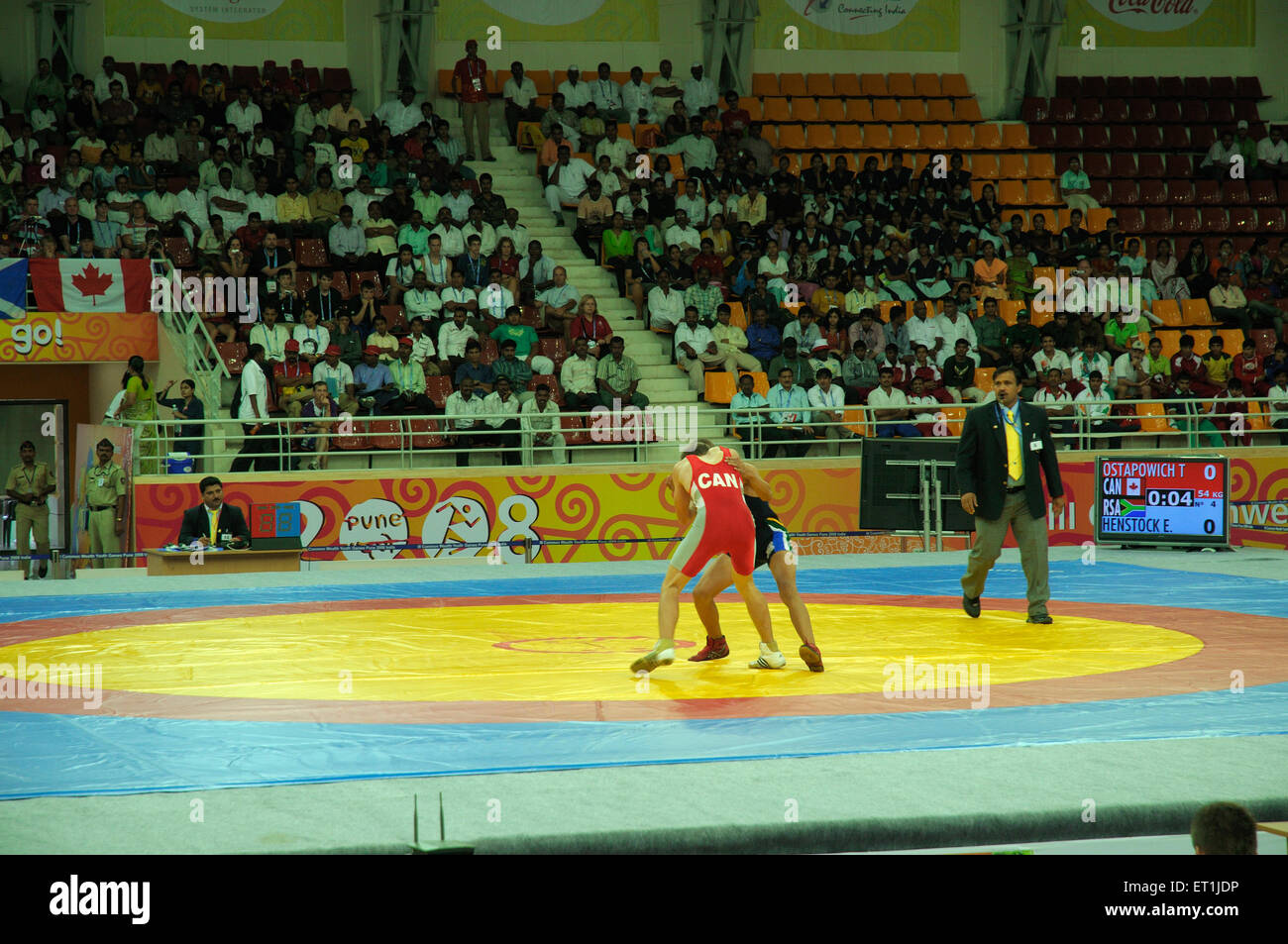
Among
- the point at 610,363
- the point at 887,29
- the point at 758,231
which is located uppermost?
the point at 887,29

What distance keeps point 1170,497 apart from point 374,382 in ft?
26.2

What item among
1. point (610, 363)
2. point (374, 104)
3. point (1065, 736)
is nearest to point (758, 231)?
point (610, 363)

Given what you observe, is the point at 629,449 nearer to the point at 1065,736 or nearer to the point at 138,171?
the point at 138,171

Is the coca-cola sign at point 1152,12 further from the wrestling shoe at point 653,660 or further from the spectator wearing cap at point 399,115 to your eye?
the wrestling shoe at point 653,660

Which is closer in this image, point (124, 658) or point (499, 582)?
point (124, 658)

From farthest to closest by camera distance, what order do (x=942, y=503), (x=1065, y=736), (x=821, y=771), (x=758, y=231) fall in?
(x=758, y=231)
(x=942, y=503)
(x=1065, y=736)
(x=821, y=771)

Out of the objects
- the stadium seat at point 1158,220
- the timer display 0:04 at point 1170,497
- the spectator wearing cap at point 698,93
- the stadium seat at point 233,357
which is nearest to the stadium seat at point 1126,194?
the stadium seat at point 1158,220

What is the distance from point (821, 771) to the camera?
5078mm

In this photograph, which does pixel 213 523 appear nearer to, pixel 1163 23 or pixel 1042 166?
pixel 1042 166

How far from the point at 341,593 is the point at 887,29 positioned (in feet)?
53.5

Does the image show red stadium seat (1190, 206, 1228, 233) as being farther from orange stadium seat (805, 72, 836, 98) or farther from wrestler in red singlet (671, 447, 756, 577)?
wrestler in red singlet (671, 447, 756, 577)

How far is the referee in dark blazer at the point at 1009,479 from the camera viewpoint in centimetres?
910
